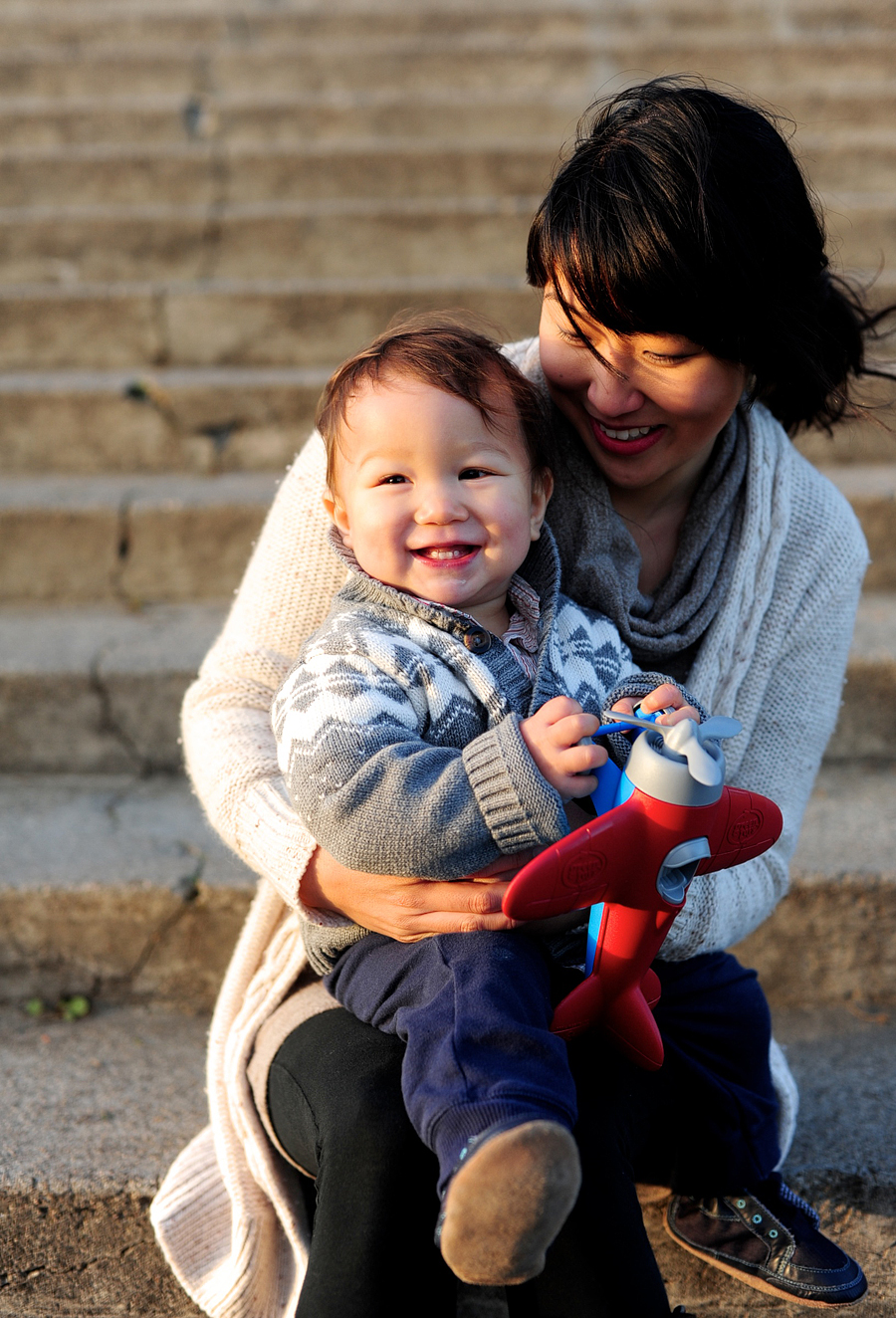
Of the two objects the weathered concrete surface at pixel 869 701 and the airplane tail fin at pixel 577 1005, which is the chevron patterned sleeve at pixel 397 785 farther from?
the weathered concrete surface at pixel 869 701

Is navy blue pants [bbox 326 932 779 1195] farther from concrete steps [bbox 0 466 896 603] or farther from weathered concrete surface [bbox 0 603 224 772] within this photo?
concrete steps [bbox 0 466 896 603]

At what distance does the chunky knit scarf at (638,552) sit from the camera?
1.35m

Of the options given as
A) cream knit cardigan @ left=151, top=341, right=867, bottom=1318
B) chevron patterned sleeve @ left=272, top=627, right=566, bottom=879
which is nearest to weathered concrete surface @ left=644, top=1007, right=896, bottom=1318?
cream knit cardigan @ left=151, top=341, right=867, bottom=1318

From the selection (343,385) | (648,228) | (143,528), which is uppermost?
(648,228)

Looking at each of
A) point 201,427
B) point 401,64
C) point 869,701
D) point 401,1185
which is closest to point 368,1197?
point 401,1185

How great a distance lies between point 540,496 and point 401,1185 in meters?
0.75

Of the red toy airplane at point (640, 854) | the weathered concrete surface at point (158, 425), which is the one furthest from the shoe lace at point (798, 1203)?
the weathered concrete surface at point (158, 425)

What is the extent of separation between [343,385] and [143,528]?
4.07ft

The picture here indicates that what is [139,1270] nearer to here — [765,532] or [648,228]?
[765,532]

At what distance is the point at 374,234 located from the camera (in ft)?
10.4

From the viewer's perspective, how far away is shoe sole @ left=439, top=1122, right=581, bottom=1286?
84 centimetres

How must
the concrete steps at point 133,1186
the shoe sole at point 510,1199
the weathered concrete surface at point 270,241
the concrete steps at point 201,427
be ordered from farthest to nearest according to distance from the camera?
the weathered concrete surface at point 270,241 < the concrete steps at point 201,427 < the concrete steps at point 133,1186 < the shoe sole at point 510,1199

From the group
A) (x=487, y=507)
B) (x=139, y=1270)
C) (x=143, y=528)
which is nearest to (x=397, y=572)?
(x=487, y=507)

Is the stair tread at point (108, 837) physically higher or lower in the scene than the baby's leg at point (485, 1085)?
lower
